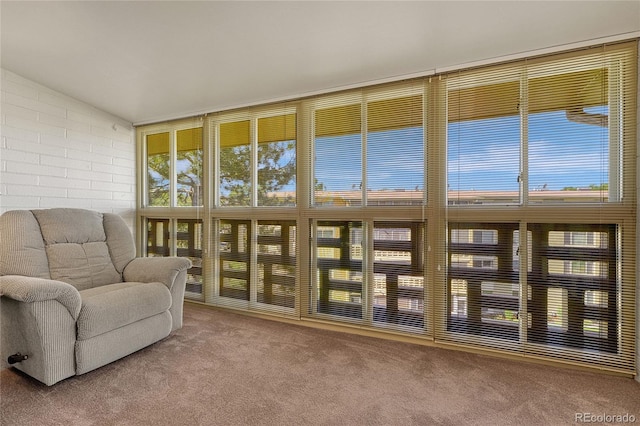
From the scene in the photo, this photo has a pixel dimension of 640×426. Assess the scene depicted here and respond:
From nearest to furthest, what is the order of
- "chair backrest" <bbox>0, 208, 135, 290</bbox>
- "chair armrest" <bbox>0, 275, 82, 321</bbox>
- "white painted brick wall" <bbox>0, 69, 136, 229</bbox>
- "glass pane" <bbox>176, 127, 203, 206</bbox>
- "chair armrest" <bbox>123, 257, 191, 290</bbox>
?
"chair armrest" <bbox>0, 275, 82, 321</bbox> → "chair backrest" <bbox>0, 208, 135, 290</bbox> → "chair armrest" <bbox>123, 257, 191, 290</bbox> → "white painted brick wall" <bbox>0, 69, 136, 229</bbox> → "glass pane" <bbox>176, 127, 203, 206</bbox>

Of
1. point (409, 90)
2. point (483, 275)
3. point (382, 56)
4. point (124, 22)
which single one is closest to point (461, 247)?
point (483, 275)

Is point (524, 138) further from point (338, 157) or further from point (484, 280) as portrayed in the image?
point (338, 157)

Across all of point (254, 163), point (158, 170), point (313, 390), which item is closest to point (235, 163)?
point (254, 163)

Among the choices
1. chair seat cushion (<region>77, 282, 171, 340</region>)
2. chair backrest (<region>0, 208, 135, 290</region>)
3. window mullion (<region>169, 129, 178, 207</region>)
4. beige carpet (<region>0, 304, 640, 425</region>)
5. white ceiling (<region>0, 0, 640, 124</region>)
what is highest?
white ceiling (<region>0, 0, 640, 124</region>)

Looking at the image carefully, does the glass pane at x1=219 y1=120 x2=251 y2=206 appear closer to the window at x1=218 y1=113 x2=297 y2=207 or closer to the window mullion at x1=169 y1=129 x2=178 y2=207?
the window at x1=218 y1=113 x2=297 y2=207

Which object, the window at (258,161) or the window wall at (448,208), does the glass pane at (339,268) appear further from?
the window at (258,161)

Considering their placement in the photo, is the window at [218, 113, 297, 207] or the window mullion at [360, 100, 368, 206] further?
the window at [218, 113, 297, 207]

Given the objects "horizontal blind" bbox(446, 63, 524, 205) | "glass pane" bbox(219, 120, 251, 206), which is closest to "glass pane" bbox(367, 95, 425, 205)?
"horizontal blind" bbox(446, 63, 524, 205)

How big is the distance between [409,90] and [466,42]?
58cm

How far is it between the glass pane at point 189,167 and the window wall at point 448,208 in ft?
0.33

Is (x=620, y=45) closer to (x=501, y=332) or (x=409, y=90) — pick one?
(x=409, y=90)

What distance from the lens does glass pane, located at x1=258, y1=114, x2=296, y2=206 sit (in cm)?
313

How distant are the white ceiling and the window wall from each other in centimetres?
28

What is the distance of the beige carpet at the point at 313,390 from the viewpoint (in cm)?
164
